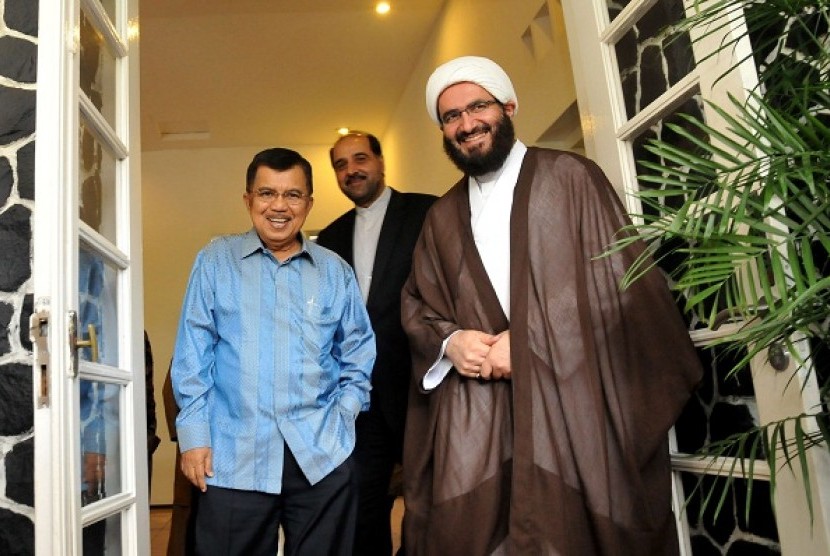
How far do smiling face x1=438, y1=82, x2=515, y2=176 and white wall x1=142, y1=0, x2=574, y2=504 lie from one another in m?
1.94

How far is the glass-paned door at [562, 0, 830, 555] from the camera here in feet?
4.59

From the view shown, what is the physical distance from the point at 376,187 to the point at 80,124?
1.38 metres

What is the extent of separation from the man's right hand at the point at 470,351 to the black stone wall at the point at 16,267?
0.90 metres

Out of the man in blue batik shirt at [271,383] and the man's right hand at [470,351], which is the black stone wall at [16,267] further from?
the man's right hand at [470,351]

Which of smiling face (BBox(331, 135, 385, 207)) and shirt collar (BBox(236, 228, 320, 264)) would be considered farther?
smiling face (BBox(331, 135, 385, 207))

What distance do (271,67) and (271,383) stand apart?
4.12m

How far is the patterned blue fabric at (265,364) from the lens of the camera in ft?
6.14

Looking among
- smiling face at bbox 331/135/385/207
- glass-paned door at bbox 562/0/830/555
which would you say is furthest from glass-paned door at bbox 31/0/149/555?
glass-paned door at bbox 562/0/830/555

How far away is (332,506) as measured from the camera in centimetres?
190

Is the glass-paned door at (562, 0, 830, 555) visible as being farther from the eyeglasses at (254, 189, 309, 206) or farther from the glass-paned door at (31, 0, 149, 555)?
the glass-paned door at (31, 0, 149, 555)

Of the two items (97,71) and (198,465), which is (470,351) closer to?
(198,465)

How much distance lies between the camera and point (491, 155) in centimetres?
204

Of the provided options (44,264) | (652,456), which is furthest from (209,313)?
(652,456)

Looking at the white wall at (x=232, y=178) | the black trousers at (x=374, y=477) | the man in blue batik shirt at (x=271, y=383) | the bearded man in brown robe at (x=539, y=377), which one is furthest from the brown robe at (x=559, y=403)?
the white wall at (x=232, y=178)
